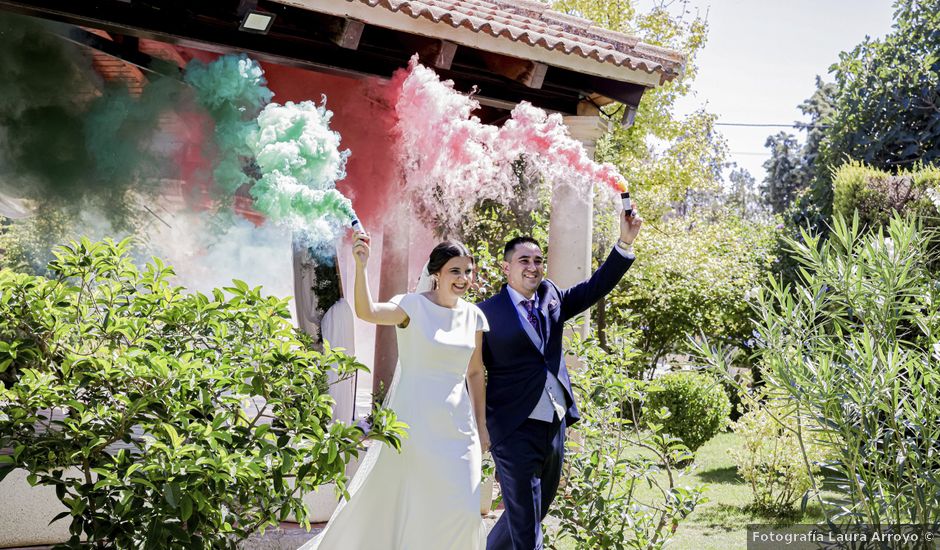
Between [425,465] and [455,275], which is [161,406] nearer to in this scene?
[425,465]

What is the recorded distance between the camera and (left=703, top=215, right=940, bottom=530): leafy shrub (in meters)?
4.38

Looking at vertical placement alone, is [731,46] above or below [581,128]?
above

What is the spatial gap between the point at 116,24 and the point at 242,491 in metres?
3.09

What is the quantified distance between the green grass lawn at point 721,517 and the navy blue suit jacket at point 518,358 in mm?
1353

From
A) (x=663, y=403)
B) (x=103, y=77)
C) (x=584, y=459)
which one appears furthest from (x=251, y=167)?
(x=663, y=403)

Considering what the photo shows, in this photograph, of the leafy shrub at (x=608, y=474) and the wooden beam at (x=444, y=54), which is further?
the wooden beam at (x=444, y=54)

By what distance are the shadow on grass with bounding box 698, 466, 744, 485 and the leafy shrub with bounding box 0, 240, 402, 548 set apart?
8.00 metres

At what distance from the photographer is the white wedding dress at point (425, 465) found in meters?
4.32

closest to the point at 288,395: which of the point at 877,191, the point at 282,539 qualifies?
the point at 282,539

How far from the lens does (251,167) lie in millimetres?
5609

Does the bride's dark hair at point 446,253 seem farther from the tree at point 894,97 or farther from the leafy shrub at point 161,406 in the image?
the tree at point 894,97

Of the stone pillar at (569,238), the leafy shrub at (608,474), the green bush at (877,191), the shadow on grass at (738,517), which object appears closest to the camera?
the leafy shrub at (608,474)

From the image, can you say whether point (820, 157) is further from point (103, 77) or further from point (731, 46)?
point (103, 77)

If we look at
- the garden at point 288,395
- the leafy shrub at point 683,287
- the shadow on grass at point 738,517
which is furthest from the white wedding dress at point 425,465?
the leafy shrub at point 683,287
